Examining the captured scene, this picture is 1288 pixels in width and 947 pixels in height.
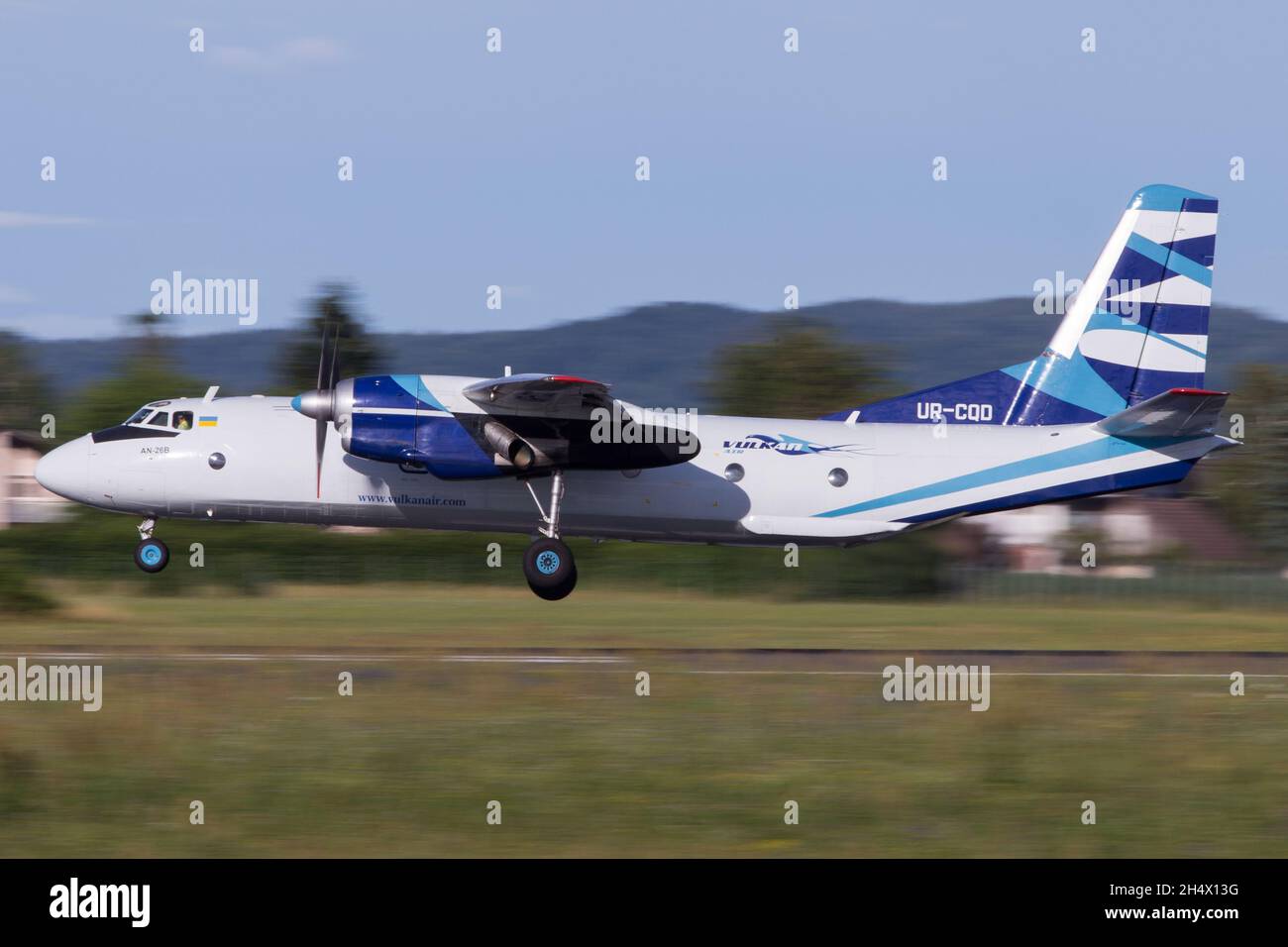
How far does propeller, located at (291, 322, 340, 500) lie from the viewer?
17.5 metres

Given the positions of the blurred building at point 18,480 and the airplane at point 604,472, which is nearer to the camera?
the airplane at point 604,472

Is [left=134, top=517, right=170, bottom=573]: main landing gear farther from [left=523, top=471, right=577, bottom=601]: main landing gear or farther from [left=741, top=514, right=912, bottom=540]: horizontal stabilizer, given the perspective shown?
[left=741, top=514, right=912, bottom=540]: horizontal stabilizer

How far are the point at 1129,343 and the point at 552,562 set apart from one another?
9.33m

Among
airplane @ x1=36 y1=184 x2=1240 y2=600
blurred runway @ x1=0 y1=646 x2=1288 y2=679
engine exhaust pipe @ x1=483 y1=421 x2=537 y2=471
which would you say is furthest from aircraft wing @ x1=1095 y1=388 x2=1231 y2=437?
engine exhaust pipe @ x1=483 y1=421 x2=537 y2=471

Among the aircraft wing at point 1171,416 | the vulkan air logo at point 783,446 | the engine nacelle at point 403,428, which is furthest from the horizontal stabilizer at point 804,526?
the engine nacelle at point 403,428

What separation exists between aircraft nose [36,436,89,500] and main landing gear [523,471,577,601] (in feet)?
20.5

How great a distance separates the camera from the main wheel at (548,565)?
17812mm

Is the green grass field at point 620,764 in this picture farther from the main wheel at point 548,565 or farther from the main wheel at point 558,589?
the main wheel at point 548,565

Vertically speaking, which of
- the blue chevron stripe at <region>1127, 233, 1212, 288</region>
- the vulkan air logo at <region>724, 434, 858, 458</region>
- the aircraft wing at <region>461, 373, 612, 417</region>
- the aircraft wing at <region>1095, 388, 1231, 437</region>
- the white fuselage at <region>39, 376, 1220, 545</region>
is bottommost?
the white fuselage at <region>39, 376, 1220, 545</region>

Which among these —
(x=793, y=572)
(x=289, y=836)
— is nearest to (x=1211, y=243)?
(x=793, y=572)

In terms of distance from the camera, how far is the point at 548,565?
17844 mm

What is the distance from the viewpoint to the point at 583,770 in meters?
11.2
